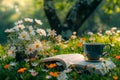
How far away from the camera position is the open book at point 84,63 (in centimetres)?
612

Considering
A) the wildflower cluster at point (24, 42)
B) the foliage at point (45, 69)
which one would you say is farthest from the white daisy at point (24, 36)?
the foliage at point (45, 69)

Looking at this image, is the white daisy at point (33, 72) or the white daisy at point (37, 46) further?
the white daisy at point (37, 46)

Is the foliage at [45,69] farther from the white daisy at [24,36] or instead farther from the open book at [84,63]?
the white daisy at [24,36]

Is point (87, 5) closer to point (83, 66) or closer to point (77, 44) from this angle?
point (77, 44)

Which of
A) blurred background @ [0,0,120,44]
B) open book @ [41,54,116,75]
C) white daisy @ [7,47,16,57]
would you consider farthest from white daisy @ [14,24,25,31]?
blurred background @ [0,0,120,44]

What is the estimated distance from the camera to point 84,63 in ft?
20.9

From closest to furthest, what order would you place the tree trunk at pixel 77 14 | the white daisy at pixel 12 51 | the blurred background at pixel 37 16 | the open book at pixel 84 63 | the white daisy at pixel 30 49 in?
the open book at pixel 84 63, the white daisy at pixel 30 49, the white daisy at pixel 12 51, the tree trunk at pixel 77 14, the blurred background at pixel 37 16

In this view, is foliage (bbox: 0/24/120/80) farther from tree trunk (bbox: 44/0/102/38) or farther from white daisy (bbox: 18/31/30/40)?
tree trunk (bbox: 44/0/102/38)

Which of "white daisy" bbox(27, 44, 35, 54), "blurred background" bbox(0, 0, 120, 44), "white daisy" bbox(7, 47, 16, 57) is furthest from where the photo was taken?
"blurred background" bbox(0, 0, 120, 44)

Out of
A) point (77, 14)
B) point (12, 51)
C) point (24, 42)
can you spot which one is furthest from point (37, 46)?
point (77, 14)

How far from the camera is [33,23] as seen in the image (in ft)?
25.8

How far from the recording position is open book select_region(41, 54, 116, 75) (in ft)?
20.1

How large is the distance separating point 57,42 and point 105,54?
65.2 inches

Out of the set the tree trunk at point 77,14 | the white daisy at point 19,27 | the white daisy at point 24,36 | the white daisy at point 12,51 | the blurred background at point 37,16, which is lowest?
the white daisy at point 12,51
